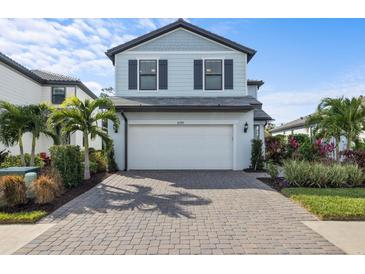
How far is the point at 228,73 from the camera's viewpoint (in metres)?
13.9

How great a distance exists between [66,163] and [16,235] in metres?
4.15

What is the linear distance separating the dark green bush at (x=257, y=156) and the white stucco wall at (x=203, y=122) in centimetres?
36

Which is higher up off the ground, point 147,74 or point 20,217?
point 147,74

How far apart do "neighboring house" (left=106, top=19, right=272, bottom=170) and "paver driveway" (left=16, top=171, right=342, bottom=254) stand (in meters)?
4.25

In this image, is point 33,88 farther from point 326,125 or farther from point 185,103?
point 326,125

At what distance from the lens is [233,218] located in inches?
219

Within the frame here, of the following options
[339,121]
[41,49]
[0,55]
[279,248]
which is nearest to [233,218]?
[279,248]

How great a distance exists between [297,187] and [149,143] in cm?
715

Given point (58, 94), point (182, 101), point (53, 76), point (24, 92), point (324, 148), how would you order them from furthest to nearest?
1. point (53, 76)
2. point (58, 94)
3. point (24, 92)
4. point (182, 101)
5. point (324, 148)

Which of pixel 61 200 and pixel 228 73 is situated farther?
pixel 228 73

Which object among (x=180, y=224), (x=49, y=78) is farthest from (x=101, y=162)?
(x=49, y=78)

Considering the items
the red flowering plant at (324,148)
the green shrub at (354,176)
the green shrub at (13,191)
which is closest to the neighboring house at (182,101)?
the red flowering plant at (324,148)

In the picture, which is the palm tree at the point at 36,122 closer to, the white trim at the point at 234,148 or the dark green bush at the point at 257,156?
the white trim at the point at 234,148
